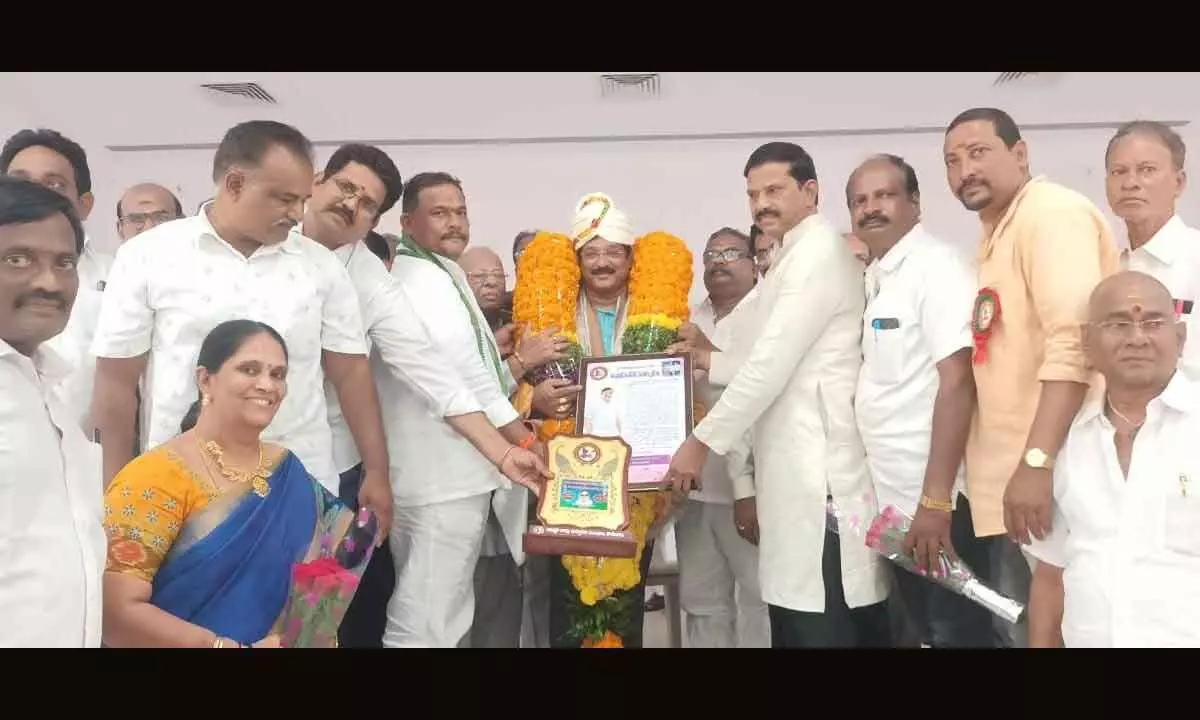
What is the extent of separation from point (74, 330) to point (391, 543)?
41.3 inches

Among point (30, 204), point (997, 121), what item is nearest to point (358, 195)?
point (30, 204)

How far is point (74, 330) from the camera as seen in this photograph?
246cm

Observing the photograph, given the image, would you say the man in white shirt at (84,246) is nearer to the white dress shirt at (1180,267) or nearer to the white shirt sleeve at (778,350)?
the white shirt sleeve at (778,350)

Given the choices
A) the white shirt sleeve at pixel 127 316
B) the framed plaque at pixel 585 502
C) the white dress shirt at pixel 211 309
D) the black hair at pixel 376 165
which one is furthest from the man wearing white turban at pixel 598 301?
the white shirt sleeve at pixel 127 316

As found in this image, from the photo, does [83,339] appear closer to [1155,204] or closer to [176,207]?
[176,207]

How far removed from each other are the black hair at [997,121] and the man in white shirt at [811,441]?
0.48m

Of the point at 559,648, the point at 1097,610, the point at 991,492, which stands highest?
the point at 991,492

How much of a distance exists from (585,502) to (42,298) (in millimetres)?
1496

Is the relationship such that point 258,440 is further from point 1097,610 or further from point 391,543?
point 1097,610

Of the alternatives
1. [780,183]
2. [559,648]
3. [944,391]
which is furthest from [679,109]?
[559,648]

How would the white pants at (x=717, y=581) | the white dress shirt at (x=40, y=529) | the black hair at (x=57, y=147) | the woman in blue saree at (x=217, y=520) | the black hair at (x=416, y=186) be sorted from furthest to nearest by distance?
the white pants at (x=717, y=581)
the black hair at (x=416, y=186)
the black hair at (x=57, y=147)
the woman in blue saree at (x=217, y=520)
the white dress shirt at (x=40, y=529)

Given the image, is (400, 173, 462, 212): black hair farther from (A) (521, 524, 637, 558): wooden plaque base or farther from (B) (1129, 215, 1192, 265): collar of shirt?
(B) (1129, 215, 1192, 265): collar of shirt

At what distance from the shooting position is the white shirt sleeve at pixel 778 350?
2.69 meters

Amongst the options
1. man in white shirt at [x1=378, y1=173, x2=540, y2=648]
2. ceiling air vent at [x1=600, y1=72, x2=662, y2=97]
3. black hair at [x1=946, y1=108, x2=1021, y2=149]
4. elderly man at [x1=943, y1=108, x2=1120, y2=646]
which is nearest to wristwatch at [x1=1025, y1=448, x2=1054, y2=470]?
elderly man at [x1=943, y1=108, x2=1120, y2=646]
